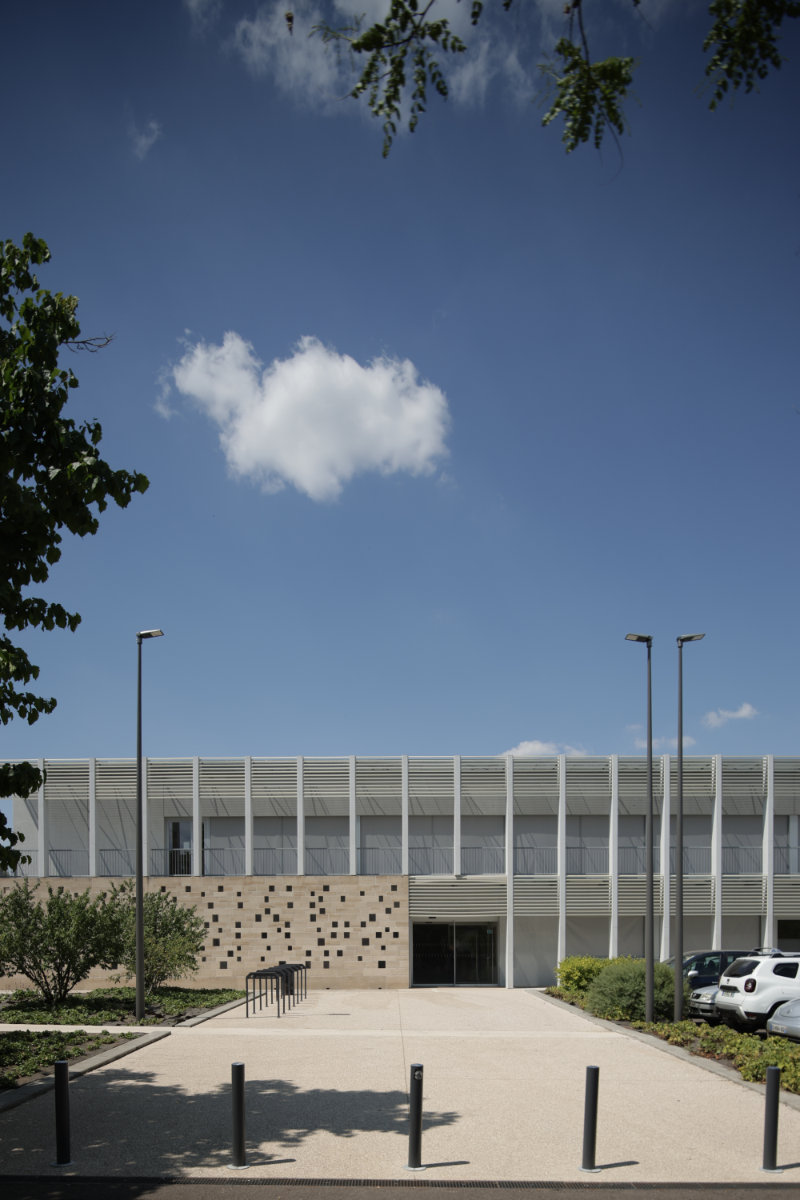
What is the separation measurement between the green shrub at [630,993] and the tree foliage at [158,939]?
383 inches

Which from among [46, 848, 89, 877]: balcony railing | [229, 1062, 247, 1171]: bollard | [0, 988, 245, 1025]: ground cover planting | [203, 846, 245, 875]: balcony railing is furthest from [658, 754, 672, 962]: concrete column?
[229, 1062, 247, 1171]: bollard

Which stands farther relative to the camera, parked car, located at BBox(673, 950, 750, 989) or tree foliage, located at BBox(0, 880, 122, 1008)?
parked car, located at BBox(673, 950, 750, 989)

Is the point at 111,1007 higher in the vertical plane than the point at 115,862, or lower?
lower

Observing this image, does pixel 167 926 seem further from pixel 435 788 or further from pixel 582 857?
pixel 582 857

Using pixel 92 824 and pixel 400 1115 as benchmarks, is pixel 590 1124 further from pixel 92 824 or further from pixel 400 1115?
pixel 92 824

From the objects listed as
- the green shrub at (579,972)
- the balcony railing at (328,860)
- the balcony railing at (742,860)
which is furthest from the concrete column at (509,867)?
the balcony railing at (742,860)

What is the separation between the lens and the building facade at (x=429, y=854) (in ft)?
118

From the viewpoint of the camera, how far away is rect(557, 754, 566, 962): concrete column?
3641 centimetres

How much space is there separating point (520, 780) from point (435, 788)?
3.12 metres

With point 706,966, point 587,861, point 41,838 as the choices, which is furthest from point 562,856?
point 41,838

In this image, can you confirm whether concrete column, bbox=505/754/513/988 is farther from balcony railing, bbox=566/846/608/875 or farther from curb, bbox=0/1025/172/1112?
curb, bbox=0/1025/172/1112

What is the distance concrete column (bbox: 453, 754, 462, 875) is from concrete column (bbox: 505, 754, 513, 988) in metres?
1.72

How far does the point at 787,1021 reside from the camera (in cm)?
1702

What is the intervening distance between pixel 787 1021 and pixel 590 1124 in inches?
373
